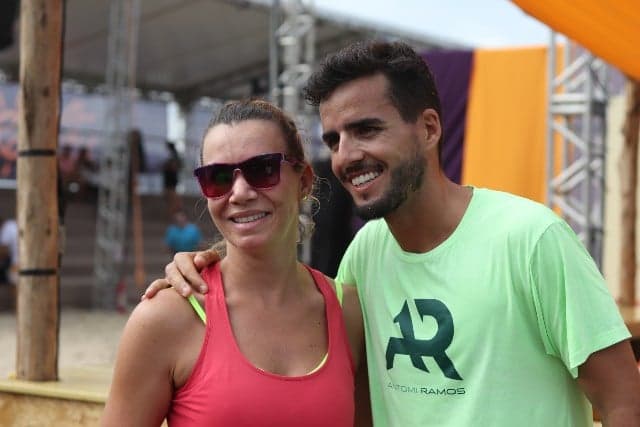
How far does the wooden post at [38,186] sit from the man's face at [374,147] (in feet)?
7.27

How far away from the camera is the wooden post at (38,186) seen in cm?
359

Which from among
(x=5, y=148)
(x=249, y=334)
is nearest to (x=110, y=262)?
(x=5, y=148)

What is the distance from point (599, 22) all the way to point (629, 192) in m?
3.85

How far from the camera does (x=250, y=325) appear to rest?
177cm

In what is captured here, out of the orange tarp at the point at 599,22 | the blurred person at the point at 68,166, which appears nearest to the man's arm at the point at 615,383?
the orange tarp at the point at 599,22

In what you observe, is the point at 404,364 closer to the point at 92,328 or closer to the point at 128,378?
the point at 128,378

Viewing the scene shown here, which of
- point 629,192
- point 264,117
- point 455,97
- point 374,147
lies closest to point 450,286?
point 374,147

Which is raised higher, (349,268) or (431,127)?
(431,127)

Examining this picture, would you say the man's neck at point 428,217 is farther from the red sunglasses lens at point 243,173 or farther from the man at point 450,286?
the red sunglasses lens at point 243,173

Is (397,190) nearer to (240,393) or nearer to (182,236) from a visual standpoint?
(240,393)

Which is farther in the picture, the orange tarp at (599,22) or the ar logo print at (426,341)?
the orange tarp at (599,22)

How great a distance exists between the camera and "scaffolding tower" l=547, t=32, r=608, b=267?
680cm

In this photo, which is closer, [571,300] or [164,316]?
[571,300]

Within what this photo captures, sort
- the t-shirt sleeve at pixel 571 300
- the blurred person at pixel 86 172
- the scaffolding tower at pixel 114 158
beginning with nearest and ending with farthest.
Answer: the t-shirt sleeve at pixel 571 300, the scaffolding tower at pixel 114 158, the blurred person at pixel 86 172
